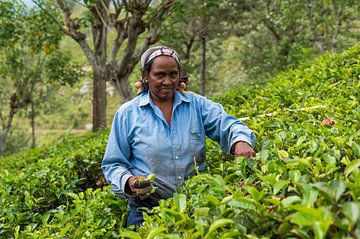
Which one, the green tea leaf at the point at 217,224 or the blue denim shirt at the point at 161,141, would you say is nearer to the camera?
the green tea leaf at the point at 217,224

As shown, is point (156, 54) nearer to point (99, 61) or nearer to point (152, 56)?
point (152, 56)

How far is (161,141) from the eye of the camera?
9.01ft

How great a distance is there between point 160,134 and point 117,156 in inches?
12.3

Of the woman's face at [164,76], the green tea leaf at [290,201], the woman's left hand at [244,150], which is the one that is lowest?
the woman's left hand at [244,150]

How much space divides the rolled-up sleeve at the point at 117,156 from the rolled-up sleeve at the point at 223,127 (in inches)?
22.2

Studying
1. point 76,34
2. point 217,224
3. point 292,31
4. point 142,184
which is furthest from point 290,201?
point 292,31

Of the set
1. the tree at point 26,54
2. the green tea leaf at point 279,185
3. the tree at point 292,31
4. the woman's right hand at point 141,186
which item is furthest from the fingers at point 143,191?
the tree at point 292,31

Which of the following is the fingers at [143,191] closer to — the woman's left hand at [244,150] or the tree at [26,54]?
the woman's left hand at [244,150]

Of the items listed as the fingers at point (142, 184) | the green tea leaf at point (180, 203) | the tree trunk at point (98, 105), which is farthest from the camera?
the tree trunk at point (98, 105)

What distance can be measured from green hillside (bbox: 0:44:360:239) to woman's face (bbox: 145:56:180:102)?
1.91 feet

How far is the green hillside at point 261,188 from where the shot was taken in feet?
4.32

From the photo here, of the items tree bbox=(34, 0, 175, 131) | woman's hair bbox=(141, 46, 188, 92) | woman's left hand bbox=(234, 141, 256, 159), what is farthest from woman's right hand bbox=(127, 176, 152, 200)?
tree bbox=(34, 0, 175, 131)

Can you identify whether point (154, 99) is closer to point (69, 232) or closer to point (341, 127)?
point (69, 232)

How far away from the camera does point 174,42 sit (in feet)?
59.4
